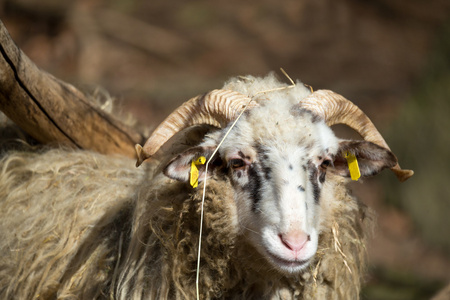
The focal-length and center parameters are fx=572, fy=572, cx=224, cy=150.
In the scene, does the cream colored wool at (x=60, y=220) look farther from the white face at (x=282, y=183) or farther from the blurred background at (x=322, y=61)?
the blurred background at (x=322, y=61)

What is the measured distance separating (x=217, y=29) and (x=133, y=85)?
2878 mm

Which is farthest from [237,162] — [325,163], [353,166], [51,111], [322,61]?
[322,61]

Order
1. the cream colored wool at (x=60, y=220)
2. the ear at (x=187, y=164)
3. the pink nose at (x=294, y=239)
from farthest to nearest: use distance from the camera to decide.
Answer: the cream colored wool at (x=60, y=220) → the ear at (x=187, y=164) → the pink nose at (x=294, y=239)

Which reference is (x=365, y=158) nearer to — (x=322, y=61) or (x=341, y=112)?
(x=341, y=112)

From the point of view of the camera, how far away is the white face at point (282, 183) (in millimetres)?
2584

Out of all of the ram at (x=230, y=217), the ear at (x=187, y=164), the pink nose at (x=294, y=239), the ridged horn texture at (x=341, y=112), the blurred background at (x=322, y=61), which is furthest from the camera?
the blurred background at (x=322, y=61)

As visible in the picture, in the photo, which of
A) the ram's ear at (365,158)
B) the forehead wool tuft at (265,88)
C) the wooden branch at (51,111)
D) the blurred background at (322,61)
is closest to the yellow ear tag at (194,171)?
the forehead wool tuft at (265,88)

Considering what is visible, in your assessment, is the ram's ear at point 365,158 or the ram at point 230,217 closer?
the ram at point 230,217

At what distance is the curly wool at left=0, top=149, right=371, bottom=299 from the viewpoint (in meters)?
2.93

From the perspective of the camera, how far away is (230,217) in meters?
2.82

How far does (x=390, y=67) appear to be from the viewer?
10141 millimetres

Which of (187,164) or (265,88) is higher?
(265,88)

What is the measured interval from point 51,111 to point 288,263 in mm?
2059

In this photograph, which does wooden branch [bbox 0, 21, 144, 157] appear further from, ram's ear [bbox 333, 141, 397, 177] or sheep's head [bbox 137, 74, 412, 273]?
ram's ear [bbox 333, 141, 397, 177]
